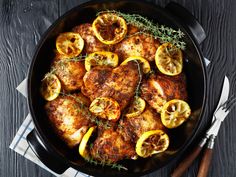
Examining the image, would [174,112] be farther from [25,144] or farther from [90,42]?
[25,144]

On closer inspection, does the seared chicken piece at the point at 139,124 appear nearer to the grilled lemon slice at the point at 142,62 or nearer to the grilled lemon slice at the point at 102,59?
the grilled lemon slice at the point at 142,62

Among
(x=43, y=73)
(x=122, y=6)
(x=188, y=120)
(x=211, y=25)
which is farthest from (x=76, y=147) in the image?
(x=211, y=25)

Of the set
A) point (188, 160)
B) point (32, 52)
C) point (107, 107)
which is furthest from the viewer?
point (32, 52)

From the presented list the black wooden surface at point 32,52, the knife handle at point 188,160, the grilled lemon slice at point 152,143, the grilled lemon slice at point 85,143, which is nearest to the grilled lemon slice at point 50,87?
the grilled lemon slice at point 85,143

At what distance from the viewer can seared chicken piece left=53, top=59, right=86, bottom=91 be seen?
2.24 metres

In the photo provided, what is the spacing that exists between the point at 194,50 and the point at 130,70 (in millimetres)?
379

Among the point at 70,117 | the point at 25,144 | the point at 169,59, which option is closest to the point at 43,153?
the point at 70,117

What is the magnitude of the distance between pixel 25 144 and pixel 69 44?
73cm

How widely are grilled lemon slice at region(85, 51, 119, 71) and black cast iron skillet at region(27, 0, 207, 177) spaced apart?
26 cm

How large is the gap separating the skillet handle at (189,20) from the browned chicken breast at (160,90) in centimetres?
28

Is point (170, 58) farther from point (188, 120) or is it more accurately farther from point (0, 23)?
point (0, 23)

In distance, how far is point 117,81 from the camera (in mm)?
2176

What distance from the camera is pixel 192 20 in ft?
7.41

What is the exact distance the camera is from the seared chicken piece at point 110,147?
2211 millimetres
